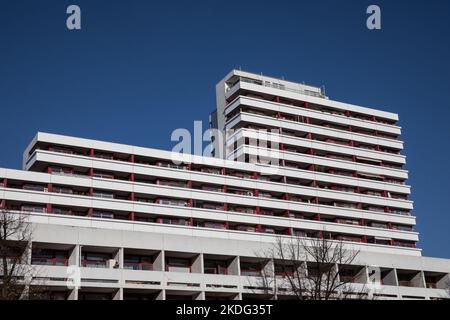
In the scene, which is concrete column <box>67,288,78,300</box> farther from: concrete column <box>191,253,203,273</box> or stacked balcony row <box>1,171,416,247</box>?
stacked balcony row <box>1,171,416,247</box>

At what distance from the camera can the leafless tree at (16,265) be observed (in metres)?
39.1

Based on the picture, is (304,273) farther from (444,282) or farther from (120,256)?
(444,282)

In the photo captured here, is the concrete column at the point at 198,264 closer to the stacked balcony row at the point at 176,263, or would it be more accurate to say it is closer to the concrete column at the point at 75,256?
the stacked balcony row at the point at 176,263

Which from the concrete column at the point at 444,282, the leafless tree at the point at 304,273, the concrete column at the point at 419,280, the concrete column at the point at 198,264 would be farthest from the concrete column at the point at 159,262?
the concrete column at the point at 444,282

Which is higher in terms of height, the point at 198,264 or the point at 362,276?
the point at 198,264

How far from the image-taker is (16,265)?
4556 centimetres

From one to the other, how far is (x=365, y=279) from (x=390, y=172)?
3248cm

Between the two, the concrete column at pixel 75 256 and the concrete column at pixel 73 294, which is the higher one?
Result: the concrete column at pixel 75 256

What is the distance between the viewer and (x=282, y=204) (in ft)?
270

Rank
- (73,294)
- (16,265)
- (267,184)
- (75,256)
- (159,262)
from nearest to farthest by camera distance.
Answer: (16,265) < (73,294) < (75,256) < (159,262) < (267,184)

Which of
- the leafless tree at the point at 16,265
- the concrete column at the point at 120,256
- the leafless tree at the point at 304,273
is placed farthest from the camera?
the leafless tree at the point at 304,273

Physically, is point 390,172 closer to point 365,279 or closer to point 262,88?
point 262,88

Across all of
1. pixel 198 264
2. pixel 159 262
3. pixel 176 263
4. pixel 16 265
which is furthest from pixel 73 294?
pixel 198 264

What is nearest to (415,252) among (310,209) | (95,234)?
(310,209)
